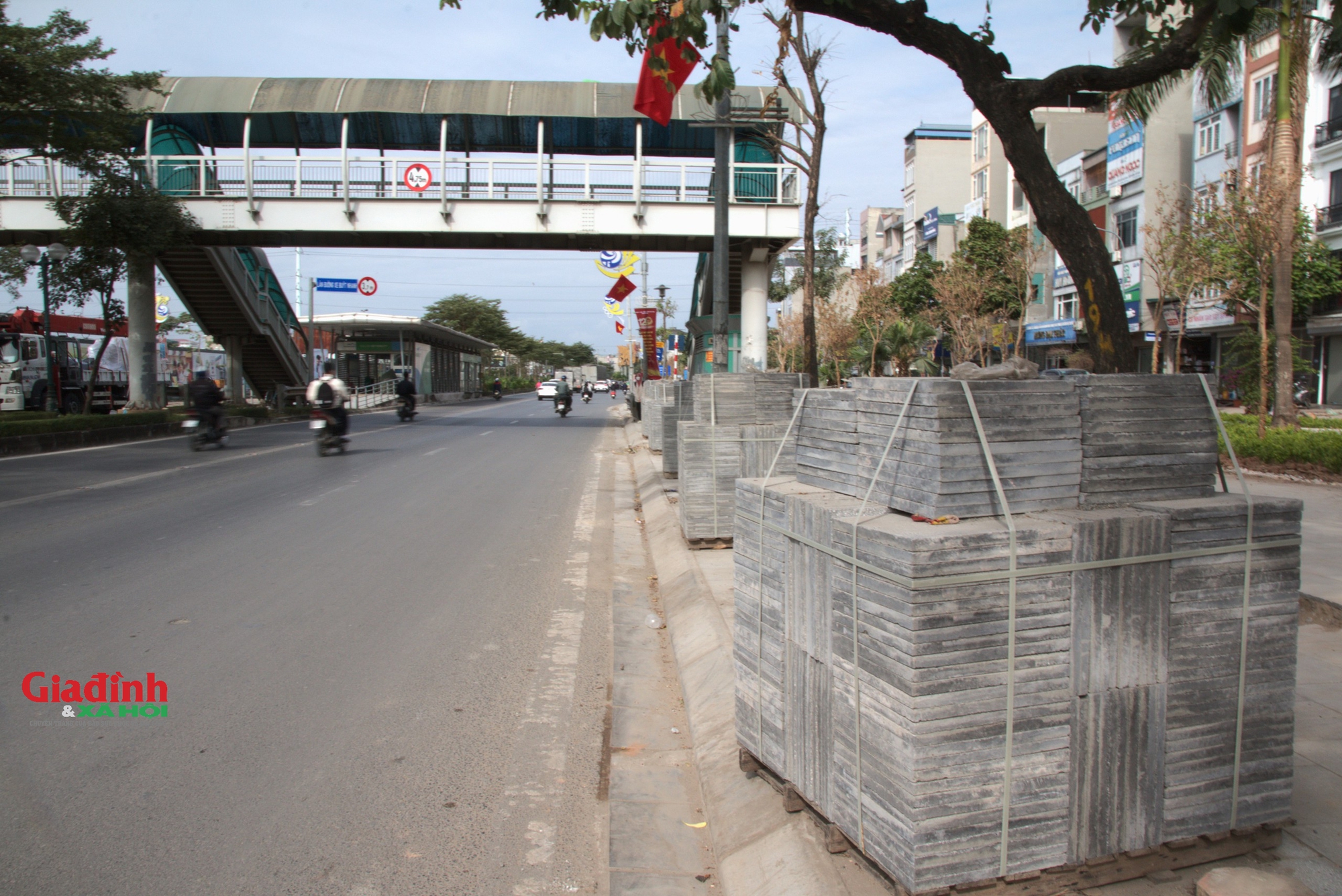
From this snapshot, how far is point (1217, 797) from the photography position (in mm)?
2846

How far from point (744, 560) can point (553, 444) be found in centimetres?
1888

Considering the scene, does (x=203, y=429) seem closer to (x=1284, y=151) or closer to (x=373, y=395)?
(x=1284, y=151)

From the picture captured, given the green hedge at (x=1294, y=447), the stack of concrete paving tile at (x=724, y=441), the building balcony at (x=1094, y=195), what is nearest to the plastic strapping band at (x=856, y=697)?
the stack of concrete paving tile at (x=724, y=441)

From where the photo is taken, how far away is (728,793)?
3.69m

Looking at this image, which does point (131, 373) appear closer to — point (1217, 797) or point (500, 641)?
point (500, 641)

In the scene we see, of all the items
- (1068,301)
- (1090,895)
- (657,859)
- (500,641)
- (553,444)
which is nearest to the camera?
(1090,895)

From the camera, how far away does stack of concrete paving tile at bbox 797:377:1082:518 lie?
2.73 meters

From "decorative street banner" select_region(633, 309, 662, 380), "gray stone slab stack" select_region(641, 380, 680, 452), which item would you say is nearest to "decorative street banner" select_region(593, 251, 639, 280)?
"decorative street banner" select_region(633, 309, 662, 380)

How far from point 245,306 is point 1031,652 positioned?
32565 mm

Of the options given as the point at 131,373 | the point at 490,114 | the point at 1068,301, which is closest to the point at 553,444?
the point at 490,114

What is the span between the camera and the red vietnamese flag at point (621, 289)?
1060 inches

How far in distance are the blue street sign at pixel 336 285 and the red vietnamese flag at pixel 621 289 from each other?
24196 mm

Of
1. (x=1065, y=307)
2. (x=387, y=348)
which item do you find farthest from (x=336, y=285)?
(x=1065, y=307)

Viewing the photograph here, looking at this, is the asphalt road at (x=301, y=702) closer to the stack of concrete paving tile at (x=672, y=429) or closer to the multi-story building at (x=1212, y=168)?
the stack of concrete paving tile at (x=672, y=429)
